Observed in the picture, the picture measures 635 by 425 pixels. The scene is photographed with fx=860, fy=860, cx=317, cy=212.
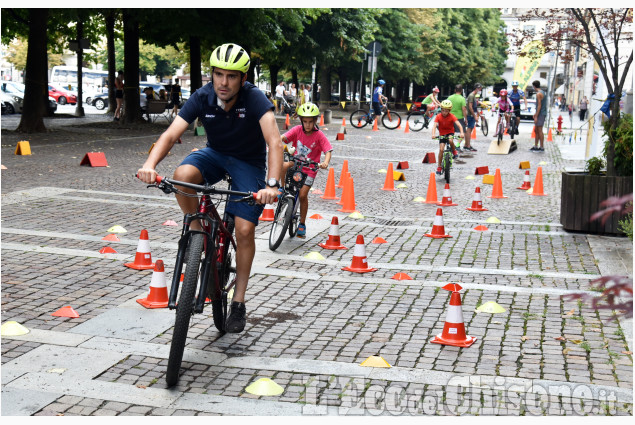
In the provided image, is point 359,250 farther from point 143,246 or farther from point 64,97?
point 64,97

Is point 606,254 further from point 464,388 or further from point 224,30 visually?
point 224,30

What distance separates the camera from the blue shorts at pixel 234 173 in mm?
5383

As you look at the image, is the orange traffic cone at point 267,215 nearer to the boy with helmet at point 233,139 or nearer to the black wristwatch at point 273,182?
the boy with helmet at point 233,139

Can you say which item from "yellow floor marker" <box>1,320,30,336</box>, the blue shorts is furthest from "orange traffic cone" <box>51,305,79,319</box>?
the blue shorts

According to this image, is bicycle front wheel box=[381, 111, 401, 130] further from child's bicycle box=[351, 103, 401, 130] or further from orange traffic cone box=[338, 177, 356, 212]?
orange traffic cone box=[338, 177, 356, 212]

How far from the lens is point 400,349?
5.51 meters

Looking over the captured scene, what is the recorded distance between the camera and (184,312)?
4.63 meters

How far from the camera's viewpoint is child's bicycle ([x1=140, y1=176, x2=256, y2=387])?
4630mm

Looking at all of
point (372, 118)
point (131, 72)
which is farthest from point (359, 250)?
point (372, 118)

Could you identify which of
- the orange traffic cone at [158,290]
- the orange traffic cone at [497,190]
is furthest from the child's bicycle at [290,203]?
the orange traffic cone at [497,190]

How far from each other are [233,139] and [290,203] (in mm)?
3710

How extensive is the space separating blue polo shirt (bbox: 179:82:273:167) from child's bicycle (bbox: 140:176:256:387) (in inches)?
18.1

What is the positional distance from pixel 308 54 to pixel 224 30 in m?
15.4

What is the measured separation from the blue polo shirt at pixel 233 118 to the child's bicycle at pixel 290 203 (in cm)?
338
